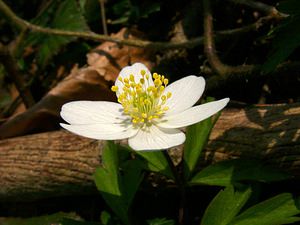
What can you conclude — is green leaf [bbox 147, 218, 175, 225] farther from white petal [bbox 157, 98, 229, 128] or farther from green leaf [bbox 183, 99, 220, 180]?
white petal [bbox 157, 98, 229, 128]

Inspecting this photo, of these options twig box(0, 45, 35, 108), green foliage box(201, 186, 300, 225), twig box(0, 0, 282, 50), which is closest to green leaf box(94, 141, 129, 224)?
green foliage box(201, 186, 300, 225)

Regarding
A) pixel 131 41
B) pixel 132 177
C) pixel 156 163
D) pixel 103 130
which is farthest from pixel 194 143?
pixel 131 41

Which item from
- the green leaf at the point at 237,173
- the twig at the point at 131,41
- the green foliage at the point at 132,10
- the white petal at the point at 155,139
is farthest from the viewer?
the green foliage at the point at 132,10

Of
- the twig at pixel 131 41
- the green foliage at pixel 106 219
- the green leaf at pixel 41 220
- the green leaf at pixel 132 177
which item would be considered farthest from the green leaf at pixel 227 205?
the twig at pixel 131 41

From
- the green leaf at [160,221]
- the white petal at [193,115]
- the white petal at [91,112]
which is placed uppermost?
the white petal at [91,112]

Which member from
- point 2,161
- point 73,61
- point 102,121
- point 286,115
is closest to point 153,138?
point 102,121

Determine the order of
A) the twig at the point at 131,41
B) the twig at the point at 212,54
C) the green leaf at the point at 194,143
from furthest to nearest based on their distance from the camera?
1. the twig at the point at 131,41
2. the twig at the point at 212,54
3. the green leaf at the point at 194,143

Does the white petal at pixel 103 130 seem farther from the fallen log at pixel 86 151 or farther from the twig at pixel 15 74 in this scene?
the twig at pixel 15 74
